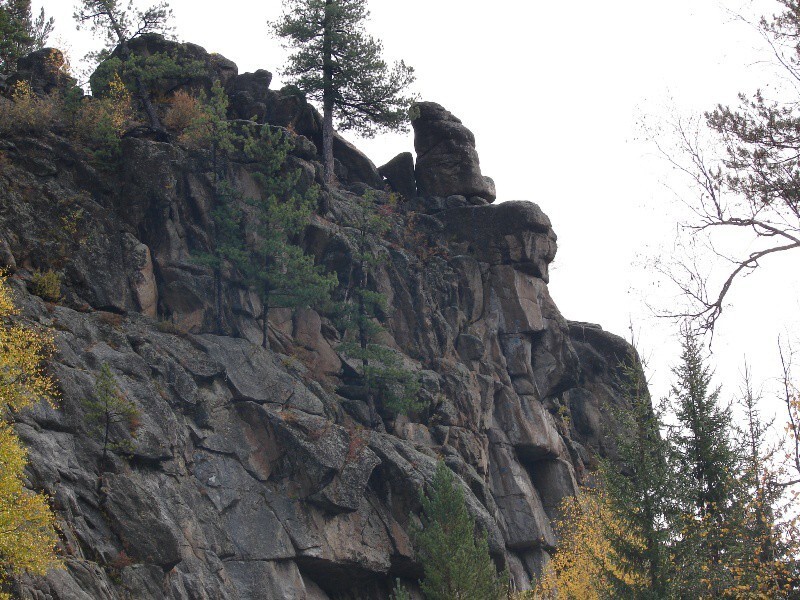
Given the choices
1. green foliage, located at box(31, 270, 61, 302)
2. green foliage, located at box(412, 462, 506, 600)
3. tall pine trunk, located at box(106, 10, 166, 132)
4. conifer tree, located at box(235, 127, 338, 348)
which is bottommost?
green foliage, located at box(412, 462, 506, 600)

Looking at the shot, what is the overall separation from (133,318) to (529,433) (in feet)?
70.4

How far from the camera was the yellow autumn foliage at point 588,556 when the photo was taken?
28641mm

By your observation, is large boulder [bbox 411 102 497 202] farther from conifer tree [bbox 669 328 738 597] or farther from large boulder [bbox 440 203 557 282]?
conifer tree [bbox 669 328 738 597]

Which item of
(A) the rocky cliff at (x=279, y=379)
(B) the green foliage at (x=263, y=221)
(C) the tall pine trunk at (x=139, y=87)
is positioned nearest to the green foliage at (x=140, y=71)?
(C) the tall pine trunk at (x=139, y=87)

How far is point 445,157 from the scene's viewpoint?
51531 millimetres

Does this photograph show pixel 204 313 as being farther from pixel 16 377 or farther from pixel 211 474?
pixel 16 377

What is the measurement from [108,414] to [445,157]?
29.3m

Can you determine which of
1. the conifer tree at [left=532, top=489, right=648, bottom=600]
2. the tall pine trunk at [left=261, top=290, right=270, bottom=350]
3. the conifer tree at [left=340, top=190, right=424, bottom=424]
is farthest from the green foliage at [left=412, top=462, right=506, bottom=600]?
the tall pine trunk at [left=261, top=290, right=270, bottom=350]

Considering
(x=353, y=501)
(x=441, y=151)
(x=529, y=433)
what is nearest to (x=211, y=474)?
(x=353, y=501)

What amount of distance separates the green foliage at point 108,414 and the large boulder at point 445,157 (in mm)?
27215

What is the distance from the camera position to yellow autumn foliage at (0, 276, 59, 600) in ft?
66.5

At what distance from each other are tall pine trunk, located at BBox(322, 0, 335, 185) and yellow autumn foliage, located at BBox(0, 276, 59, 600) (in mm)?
24710

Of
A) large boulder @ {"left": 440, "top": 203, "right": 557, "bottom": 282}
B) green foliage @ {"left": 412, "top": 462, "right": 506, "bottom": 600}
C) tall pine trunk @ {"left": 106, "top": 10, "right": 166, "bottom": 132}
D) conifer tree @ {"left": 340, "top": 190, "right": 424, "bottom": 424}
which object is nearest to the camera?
green foliage @ {"left": 412, "top": 462, "right": 506, "bottom": 600}

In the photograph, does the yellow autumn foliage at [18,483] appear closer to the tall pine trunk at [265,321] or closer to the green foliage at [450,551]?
the tall pine trunk at [265,321]
